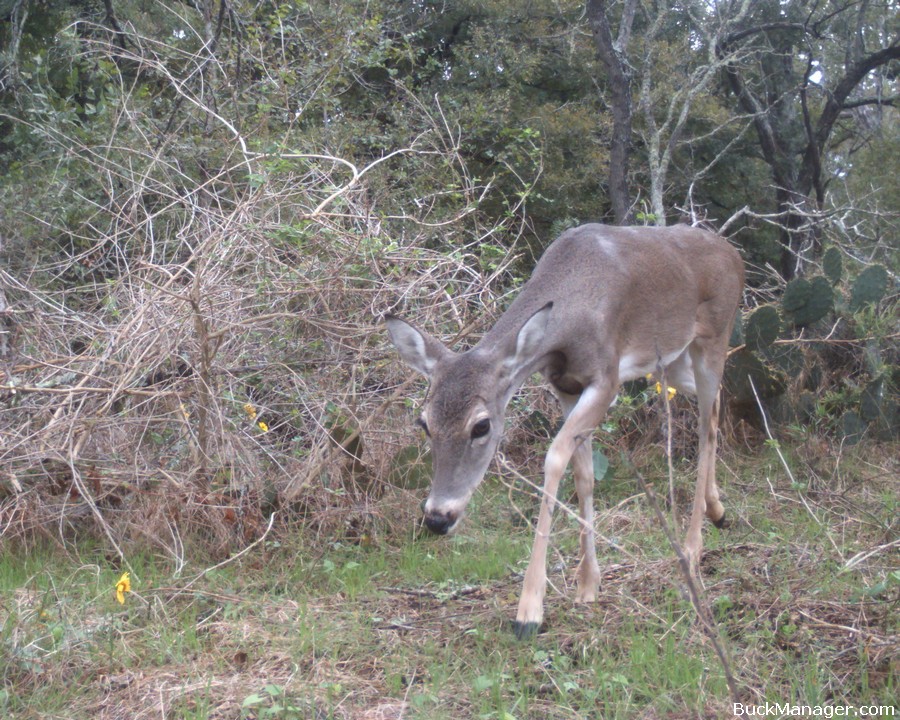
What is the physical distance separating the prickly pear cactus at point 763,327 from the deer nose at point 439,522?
481 centimetres

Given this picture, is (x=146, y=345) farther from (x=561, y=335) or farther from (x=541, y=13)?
(x=541, y=13)

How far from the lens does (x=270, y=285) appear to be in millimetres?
6648

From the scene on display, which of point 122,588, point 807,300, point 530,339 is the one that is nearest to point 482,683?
point 530,339

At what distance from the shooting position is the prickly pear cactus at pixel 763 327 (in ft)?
27.6

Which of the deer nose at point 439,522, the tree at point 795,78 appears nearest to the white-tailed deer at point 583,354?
the deer nose at point 439,522

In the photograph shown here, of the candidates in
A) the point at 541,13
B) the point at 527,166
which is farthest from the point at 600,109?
the point at 527,166

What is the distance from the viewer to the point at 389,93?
13.3m

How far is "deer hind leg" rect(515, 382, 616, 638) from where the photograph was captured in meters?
4.59

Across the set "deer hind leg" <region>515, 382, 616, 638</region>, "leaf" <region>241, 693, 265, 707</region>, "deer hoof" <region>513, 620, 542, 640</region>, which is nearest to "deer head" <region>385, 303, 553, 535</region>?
"deer hind leg" <region>515, 382, 616, 638</region>

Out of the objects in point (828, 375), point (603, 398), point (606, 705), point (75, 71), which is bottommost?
point (828, 375)

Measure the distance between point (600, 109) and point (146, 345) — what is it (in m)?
11.9

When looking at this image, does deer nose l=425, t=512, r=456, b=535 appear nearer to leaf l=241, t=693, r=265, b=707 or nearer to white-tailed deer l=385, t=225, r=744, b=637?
white-tailed deer l=385, t=225, r=744, b=637

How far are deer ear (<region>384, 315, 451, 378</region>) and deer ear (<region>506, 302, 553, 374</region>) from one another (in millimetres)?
376

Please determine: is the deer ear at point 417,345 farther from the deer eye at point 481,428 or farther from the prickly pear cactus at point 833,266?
the prickly pear cactus at point 833,266
